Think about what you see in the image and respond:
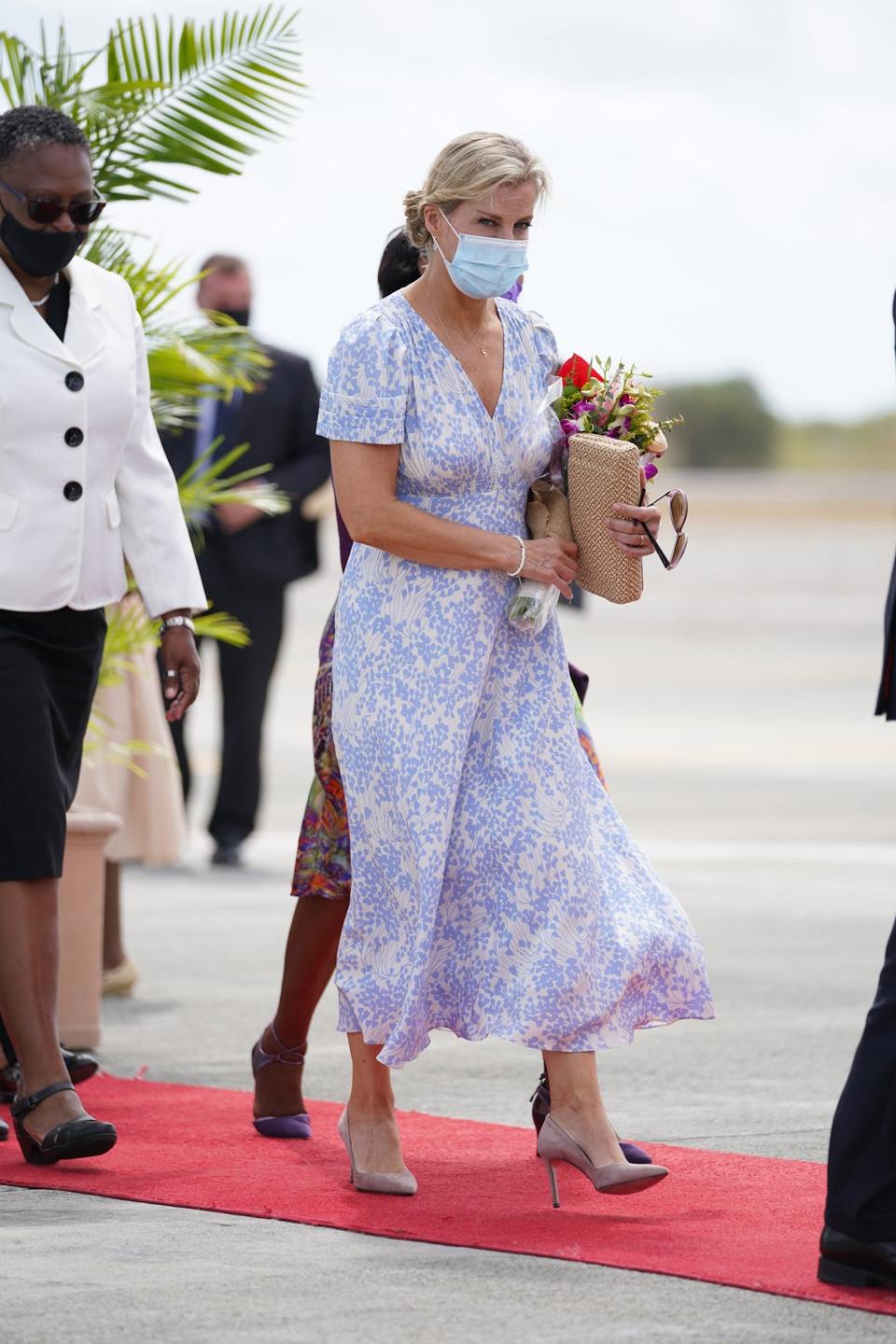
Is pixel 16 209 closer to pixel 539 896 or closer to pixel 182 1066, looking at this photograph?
pixel 539 896

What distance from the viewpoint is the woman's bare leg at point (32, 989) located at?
4.73 metres

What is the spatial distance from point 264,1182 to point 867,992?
3.00 metres

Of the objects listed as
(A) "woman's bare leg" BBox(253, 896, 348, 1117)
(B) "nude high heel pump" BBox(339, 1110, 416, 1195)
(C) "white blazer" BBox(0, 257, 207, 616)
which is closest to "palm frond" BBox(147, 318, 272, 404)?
(C) "white blazer" BBox(0, 257, 207, 616)

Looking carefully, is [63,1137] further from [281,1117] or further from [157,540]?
[157,540]

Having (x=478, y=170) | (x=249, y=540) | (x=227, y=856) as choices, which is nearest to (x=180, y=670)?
(x=478, y=170)

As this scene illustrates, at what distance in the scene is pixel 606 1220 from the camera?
4305 millimetres

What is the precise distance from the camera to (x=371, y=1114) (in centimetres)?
462

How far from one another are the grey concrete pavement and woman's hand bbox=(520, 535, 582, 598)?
1271 millimetres

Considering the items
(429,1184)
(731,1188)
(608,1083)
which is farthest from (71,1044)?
(731,1188)

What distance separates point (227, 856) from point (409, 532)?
19.4ft

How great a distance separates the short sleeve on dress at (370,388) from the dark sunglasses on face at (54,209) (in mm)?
704

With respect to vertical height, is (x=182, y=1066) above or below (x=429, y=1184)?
below

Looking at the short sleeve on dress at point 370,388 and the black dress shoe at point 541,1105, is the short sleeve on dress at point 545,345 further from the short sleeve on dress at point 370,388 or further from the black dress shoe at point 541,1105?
the black dress shoe at point 541,1105

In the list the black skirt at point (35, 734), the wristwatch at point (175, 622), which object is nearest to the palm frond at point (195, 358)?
the wristwatch at point (175, 622)
